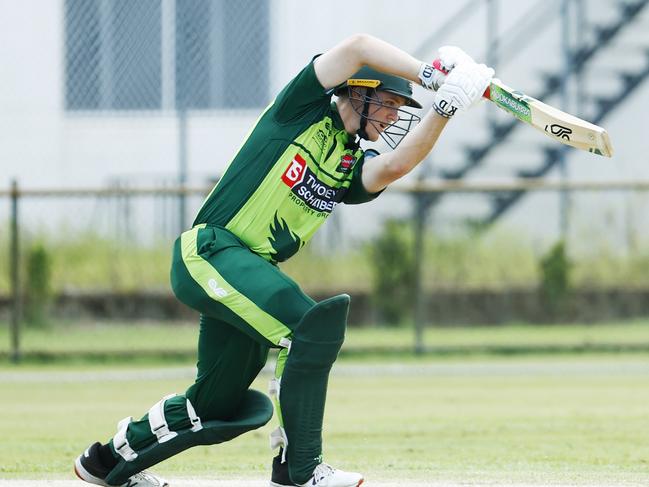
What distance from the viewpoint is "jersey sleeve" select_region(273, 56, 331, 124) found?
4.98 meters

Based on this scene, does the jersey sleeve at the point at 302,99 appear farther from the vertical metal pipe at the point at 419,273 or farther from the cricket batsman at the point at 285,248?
the vertical metal pipe at the point at 419,273

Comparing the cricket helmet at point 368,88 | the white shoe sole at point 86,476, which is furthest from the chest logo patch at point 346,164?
the white shoe sole at point 86,476

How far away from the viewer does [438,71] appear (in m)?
4.93

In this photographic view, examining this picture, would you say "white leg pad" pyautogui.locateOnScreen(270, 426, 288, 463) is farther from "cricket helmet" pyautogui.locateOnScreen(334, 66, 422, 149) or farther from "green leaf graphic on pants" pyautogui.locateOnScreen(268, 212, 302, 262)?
"cricket helmet" pyautogui.locateOnScreen(334, 66, 422, 149)

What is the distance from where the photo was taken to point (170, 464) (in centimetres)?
659

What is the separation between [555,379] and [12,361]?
5667 millimetres

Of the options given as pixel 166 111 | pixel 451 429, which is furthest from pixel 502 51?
pixel 451 429

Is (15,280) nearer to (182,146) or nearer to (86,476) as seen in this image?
(182,146)

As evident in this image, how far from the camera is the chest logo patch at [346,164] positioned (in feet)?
16.8

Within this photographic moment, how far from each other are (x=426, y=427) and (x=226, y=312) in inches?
A: 141

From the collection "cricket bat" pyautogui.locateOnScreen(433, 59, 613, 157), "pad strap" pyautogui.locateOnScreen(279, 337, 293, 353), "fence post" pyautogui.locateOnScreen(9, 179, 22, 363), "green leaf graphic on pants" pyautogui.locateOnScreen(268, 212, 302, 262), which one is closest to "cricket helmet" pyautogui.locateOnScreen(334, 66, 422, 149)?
"cricket bat" pyautogui.locateOnScreen(433, 59, 613, 157)

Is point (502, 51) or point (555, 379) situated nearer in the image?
point (555, 379)

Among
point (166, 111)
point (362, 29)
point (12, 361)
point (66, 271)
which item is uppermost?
point (362, 29)

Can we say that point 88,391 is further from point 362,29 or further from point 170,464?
point 362,29
